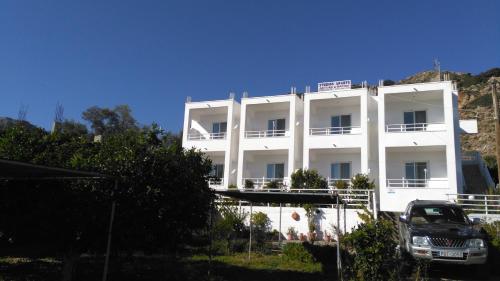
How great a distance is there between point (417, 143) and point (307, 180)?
6.89 m

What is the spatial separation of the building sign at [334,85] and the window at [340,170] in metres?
5.24

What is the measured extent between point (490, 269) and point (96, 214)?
1098 centimetres

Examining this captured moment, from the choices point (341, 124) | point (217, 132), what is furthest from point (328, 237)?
point (217, 132)

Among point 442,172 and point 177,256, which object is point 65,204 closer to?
point 177,256

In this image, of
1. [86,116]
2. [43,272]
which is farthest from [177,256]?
[86,116]

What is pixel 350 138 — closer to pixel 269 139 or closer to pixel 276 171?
pixel 269 139

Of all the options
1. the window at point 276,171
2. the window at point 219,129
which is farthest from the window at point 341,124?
the window at point 219,129

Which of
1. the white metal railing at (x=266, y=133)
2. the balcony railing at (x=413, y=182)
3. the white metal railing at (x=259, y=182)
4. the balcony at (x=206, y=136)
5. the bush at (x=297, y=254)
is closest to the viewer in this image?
the bush at (x=297, y=254)

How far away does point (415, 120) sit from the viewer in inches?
1046

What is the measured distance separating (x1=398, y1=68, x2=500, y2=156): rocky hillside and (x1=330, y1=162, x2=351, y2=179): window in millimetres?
31632

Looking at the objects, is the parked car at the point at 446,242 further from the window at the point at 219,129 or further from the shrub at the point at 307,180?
the window at the point at 219,129

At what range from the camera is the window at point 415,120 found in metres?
26.1

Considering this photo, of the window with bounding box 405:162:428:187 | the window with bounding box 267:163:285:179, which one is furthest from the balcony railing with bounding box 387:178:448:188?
the window with bounding box 267:163:285:179

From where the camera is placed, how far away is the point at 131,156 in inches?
368
